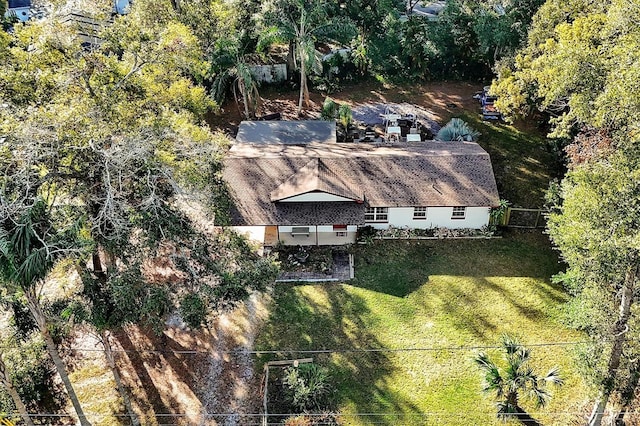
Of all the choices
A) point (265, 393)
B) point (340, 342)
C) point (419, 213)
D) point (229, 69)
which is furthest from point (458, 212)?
point (229, 69)

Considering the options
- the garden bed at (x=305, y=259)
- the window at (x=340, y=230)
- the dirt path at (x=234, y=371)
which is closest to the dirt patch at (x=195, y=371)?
the dirt path at (x=234, y=371)

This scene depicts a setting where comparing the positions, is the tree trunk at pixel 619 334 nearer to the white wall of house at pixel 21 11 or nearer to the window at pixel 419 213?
the window at pixel 419 213

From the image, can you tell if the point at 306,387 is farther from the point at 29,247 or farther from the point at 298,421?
the point at 29,247

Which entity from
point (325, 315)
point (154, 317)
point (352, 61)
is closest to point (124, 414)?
point (154, 317)

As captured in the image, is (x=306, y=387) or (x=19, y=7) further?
(x=19, y=7)

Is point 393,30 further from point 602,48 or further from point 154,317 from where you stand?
point 154,317
